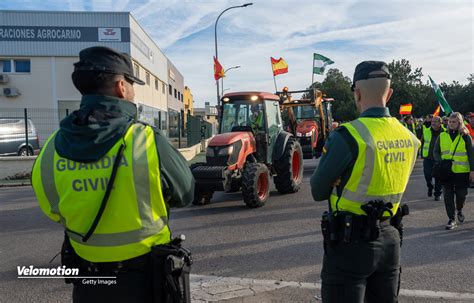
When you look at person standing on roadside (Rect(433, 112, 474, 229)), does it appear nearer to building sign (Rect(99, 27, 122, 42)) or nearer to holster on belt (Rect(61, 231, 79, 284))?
holster on belt (Rect(61, 231, 79, 284))

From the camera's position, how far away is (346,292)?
2043mm

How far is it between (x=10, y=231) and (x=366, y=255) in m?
6.10

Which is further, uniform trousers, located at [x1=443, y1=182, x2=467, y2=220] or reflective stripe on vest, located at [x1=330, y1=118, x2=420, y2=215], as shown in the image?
uniform trousers, located at [x1=443, y1=182, x2=467, y2=220]

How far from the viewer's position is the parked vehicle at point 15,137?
13.0m

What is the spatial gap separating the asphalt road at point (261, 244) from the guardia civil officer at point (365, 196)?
2.04m

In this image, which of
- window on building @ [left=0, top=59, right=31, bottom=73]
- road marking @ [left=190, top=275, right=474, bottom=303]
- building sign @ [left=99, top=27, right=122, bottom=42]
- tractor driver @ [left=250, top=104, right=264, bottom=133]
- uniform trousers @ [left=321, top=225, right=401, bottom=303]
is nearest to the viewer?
uniform trousers @ [left=321, top=225, right=401, bottom=303]

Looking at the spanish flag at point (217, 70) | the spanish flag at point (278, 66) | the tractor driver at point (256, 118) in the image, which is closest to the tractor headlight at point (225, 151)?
the tractor driver at point (256, 118)

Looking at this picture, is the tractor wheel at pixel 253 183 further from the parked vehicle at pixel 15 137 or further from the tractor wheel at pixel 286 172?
the parked vehicle at pixel 15 137

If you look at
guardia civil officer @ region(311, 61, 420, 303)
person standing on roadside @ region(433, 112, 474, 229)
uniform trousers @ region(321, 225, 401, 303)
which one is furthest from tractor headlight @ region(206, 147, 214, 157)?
uniform trousers @ region(321, 225, 401, 303)

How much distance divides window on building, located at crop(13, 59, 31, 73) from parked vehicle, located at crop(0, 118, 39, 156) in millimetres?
12103

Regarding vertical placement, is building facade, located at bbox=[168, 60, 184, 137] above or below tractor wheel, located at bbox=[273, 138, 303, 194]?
above

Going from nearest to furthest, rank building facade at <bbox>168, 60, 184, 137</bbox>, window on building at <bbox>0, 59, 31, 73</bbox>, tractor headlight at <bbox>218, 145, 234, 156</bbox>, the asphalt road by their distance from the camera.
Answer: the asphalt road < tractor headlight at <bbox>218, 145, 234, 156</bbox> < window on building at <bbox>0, 59, 31, 73</bbox> < building facade at <bbox>168, 60, 184, 137</bbox>

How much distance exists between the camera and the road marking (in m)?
3.64

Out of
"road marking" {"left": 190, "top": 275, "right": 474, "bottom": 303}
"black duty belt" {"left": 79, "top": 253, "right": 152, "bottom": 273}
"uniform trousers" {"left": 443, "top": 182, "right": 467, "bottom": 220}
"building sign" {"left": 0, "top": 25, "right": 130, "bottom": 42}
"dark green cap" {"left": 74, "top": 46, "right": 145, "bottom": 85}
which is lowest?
"road marking" {"left": 190, "top": 275, "right": 474, "bottom": 303}
